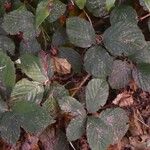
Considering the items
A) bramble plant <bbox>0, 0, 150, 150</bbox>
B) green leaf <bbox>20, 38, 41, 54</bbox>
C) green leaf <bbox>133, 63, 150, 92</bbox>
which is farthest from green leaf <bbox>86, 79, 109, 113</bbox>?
green leaf <bbox>20, 38, 41, 54</bbox>

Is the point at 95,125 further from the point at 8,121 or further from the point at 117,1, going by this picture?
the point at 117,1

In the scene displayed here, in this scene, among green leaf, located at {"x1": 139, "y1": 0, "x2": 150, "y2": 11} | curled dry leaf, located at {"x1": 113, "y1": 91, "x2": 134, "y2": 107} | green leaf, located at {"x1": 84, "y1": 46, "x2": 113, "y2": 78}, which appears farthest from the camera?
curled dry leaf, located at {"x1": 113, "y1": 91, "x2": 134, "y2": 107}

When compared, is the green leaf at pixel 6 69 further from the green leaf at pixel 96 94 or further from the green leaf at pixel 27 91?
the green leaf at pixel 96 94

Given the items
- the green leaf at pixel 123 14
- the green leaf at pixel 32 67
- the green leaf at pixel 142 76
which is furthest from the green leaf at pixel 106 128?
the green leaf at pixel 123 14

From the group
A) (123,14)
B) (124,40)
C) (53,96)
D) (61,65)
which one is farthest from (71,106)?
(123,14)

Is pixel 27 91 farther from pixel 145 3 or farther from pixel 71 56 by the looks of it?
pixel 145 3

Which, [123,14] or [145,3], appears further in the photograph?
[123,14]

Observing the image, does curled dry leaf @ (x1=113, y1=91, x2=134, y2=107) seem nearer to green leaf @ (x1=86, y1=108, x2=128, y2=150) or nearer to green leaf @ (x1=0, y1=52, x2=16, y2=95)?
green leaf @ (x1=86, y1=108, x2=128, y2=150)

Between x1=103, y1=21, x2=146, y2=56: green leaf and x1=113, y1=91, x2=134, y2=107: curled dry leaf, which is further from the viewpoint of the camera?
x1=113, y1=91, x2=134, y2=107: curled dry leaf
